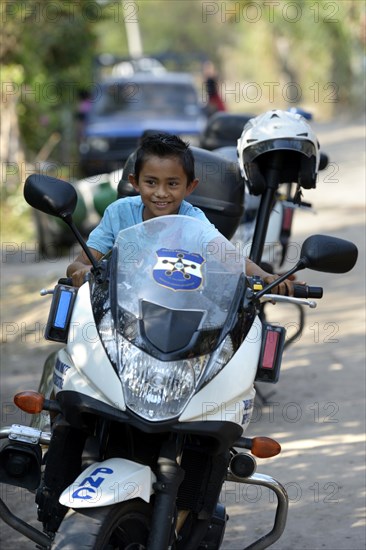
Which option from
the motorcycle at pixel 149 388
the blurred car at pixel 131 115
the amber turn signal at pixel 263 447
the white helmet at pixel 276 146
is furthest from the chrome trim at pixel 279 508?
the blurred car at pixel 131 115

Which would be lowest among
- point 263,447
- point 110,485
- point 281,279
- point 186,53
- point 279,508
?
point 186,53

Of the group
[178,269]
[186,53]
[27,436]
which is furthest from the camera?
[186,53]

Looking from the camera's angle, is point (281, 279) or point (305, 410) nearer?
point (281, 279)

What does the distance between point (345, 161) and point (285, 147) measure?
15.1m

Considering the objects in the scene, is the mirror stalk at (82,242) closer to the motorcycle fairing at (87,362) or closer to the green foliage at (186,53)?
the motorcycle fairing at (87,362)

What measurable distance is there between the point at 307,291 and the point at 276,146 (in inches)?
72.4

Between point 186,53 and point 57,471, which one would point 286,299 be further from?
point 186,53

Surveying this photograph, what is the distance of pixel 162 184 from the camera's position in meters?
4.15

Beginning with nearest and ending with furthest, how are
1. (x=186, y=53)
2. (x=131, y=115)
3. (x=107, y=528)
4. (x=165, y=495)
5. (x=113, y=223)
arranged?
1. (x=107, y=528)
2. (x=165, y=495)
3. (x=113, y=223)
4. (x=131, y=115)
5. (x=186, y=53)

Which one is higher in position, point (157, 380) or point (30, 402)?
point (157, 380)

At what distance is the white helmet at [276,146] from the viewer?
5.74 metres

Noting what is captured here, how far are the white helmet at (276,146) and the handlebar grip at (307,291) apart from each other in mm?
1780

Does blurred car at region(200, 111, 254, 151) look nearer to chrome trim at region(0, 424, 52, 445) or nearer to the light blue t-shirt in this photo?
the light blue t-shirt

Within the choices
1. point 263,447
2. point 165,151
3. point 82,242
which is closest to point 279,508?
point 263,447
